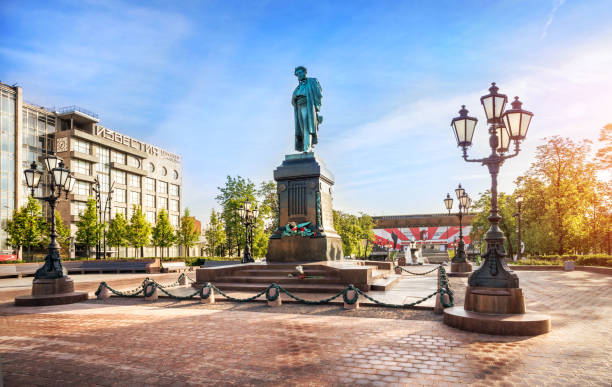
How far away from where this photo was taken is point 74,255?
181ft

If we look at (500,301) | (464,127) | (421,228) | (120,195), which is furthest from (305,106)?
(421,228)

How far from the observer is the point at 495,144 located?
8938 millimetres

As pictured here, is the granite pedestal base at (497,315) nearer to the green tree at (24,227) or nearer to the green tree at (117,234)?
the green tree at (24,227)

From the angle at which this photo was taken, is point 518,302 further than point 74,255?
No

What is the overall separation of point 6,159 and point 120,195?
756 inches

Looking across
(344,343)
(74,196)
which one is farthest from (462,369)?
(74,196)

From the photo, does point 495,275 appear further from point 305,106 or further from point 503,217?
point 503,217

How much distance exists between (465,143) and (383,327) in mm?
4647

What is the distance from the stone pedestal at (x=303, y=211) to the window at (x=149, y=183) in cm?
5975

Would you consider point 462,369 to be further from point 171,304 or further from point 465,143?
point 171,304

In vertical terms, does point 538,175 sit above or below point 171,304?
above

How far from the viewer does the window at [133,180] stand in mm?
67500

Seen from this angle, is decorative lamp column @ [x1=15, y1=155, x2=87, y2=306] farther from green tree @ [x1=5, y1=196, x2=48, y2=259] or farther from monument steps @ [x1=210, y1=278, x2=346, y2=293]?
green tree @ [x1=5, y1=196, x2=48, y2=259]

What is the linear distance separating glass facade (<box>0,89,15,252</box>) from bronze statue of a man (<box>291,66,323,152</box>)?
145ft
